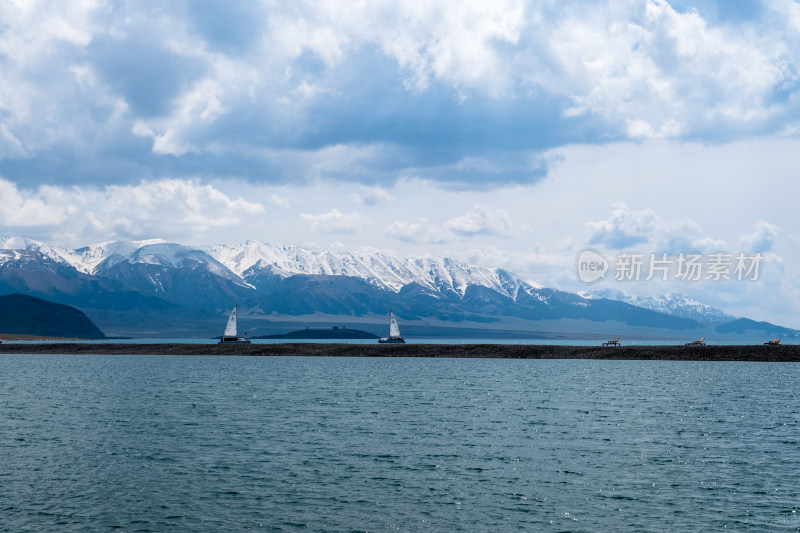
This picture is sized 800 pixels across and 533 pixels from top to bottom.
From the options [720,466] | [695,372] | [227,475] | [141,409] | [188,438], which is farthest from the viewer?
[695,372]

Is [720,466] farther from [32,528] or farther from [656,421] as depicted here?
[32,528]

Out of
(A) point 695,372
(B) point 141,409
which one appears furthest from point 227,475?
(A) point 695,372

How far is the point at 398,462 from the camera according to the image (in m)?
48.5

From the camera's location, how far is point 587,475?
1753 inches

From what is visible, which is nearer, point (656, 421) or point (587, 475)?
point (587, 475)

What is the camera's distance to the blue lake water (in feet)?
117

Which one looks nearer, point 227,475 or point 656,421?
point 227,475

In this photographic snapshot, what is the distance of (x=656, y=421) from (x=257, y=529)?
4765 centimetres

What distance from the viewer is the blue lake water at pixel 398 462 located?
35594 mm

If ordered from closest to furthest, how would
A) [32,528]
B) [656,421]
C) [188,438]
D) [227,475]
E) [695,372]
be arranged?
[32,528], [227,475], [188,438], [656,421], [695,372]

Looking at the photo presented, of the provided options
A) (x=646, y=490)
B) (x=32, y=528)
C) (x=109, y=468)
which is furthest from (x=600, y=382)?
(x=32, y=528)

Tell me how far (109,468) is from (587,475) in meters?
29.9

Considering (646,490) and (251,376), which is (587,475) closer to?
(646,490)

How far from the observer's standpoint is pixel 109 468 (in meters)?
46.4
